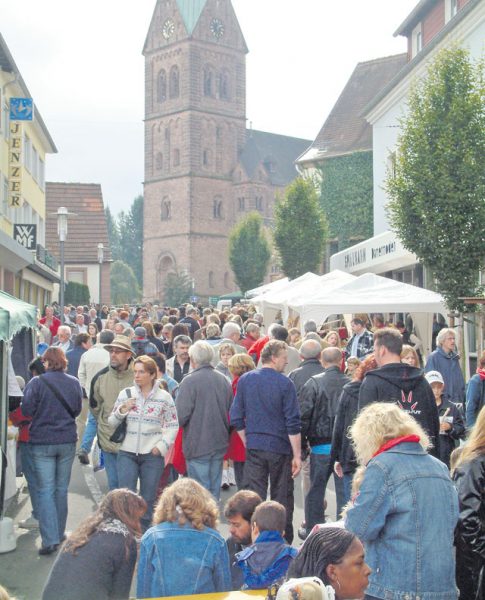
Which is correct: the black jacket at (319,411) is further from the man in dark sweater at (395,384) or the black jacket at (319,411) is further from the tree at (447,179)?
the tree at (447,179)

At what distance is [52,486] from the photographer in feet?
28.6

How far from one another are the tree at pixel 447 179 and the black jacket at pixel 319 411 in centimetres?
887

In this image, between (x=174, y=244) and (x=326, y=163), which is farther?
(x=174, y=244)

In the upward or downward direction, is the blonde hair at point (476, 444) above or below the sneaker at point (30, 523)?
above

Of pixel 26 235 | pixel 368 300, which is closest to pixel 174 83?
pixel 26 235

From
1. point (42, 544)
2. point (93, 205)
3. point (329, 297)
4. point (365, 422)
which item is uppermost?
point (93, 205)

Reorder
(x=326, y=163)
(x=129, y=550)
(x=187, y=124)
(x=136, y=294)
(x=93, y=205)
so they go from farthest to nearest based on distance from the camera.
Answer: (x=136, y=294)
(x=187, y=124)
(x=93, y=205)
(x=326, y=163)
(x=129, y=550)

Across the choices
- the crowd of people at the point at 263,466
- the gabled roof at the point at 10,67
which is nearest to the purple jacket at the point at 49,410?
the crowd of people at the point at 263,466

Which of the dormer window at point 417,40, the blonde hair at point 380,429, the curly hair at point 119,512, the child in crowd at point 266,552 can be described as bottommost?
the child in crowd at point 266,552

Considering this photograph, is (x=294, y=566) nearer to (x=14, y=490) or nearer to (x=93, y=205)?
(x=14, y=490)

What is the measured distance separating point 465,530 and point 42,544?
4799 millimetres

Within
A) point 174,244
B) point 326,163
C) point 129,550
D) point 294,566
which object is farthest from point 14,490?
point 174,244

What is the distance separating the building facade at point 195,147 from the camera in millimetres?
94688

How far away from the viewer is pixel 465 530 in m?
4.79
